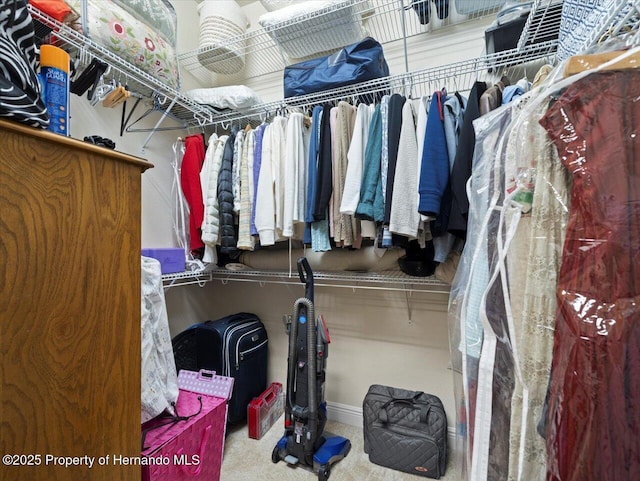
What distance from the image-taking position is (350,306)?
181 cm

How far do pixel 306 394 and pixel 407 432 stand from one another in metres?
0.52

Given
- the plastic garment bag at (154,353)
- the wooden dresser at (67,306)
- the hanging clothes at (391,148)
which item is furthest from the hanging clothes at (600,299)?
the plastic garment bag at (154,353)

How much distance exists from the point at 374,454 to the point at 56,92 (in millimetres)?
1819

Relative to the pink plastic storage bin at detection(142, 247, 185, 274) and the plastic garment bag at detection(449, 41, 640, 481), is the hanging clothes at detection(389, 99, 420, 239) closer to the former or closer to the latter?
the plastic garment bag at detection(449, 41, 640, 481)

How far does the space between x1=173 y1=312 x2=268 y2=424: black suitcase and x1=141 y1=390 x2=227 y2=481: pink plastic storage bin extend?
0.30 m

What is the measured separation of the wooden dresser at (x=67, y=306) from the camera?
0.52 meters

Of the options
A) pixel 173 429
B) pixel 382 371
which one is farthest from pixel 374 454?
pixel 173 429

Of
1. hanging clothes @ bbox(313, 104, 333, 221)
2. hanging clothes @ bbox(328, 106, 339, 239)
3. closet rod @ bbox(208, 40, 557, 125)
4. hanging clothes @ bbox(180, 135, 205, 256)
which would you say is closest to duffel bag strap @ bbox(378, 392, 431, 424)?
hanging clothes @ bbox(328, 106, 339, 239)

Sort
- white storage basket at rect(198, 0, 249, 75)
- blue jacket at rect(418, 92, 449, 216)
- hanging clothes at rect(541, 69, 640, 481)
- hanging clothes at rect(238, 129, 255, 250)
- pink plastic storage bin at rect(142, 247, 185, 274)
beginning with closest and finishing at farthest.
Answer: hanging clothes at rect(541, 69, 640, 481) < blue jacket at rect(418, 92, 449, 216) < pink plastic storage bin at rect(142, 247, 185, 274) < hanging clothes at rect(238, 129, 255, 250) < white storage basket at rect(198, 0, 249, 75)

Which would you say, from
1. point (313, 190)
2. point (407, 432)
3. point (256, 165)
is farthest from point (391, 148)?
point (407, 432)

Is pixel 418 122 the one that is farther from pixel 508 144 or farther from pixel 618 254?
pixel 618 254

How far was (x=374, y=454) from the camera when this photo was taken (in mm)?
→ 1402

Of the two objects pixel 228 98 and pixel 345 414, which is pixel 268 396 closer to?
pixel 345 414

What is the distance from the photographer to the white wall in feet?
5.20
